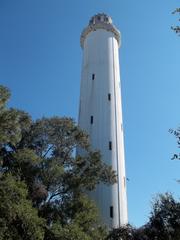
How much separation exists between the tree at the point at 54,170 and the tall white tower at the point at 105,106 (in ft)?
15.0

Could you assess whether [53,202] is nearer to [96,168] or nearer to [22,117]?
[96,168]

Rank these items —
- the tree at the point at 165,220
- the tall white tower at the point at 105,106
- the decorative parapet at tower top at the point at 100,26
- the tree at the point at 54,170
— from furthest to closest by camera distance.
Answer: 1. the decorative parapet at tower top at the point at 100,26
2. the tall white tower at the point at 105,106
3. the tree at the point at 54,170
4. the tree at the point at 165,220

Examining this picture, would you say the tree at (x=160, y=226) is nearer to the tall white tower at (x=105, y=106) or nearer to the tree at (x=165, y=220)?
the tree at (x=165, y=220)

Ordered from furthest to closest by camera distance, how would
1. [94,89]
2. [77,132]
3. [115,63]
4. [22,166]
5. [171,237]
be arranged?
[115,63], [94,89], [77,132], [22,166], [171,237]

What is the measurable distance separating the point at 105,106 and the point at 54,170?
15.0m

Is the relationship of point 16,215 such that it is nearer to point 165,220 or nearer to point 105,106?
point 165,220

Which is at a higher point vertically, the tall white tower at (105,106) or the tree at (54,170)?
the tall white tower at (105,106)

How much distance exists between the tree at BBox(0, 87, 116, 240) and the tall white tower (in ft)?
15.0

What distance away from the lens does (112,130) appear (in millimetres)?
39438

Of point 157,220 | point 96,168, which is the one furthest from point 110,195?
point 157,220

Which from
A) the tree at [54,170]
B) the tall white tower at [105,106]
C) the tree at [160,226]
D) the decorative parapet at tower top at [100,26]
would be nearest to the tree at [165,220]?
the tree at [160,226]

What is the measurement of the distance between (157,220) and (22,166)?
10.5 m

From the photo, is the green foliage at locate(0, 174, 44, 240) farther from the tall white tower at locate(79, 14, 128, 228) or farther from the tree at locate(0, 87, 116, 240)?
the tall white tower at locate(79, 14, 128, 228)

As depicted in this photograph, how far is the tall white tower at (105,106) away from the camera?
115ft
